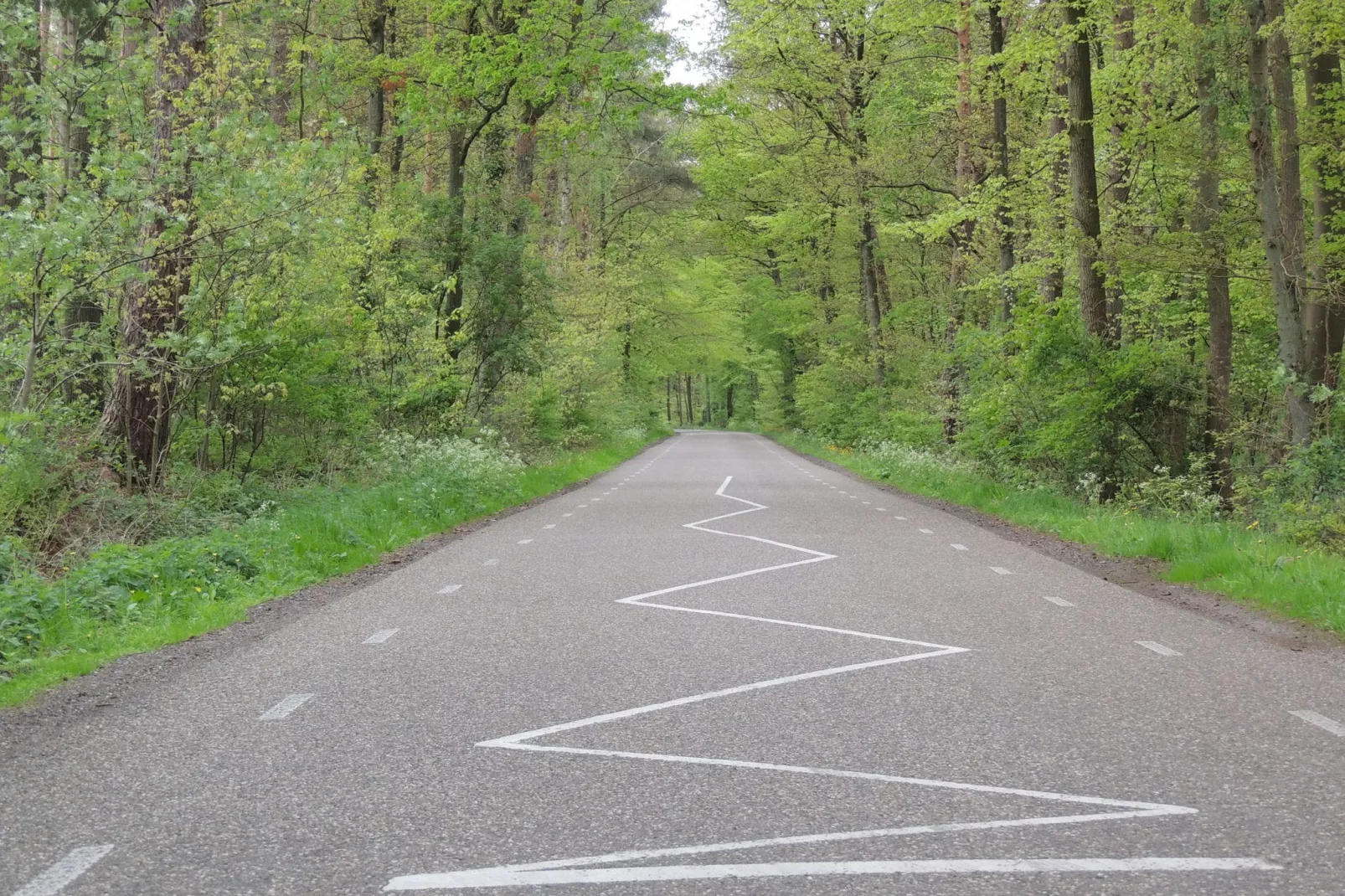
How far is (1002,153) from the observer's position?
21859 mm

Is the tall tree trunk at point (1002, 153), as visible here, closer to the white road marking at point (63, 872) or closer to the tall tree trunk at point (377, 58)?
the tall tree trunk at point (377, 58)

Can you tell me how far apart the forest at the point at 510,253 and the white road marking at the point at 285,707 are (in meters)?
2.05

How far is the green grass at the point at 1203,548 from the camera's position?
8516 mm

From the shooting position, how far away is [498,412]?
23.9 meters

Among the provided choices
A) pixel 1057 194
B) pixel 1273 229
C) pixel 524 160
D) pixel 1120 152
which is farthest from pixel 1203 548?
pixel 524 160

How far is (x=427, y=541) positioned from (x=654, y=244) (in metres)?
35.2

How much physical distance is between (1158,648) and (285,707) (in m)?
5.43

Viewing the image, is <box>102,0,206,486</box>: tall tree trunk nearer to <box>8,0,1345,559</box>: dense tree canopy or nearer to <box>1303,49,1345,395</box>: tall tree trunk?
<box>8,0,1345,559</box>: dense tree canopy

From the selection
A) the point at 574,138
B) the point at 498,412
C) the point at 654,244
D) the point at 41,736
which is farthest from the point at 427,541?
the point at 654,244

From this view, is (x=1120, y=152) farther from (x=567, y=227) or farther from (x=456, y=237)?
(x=567, y=227)

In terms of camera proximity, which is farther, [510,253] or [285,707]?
[510,253]

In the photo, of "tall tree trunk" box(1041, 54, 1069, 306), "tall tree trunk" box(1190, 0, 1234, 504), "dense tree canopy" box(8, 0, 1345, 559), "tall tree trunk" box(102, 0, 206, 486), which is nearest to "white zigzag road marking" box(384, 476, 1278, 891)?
"dense tree canopy" box(8, 0, 1345, 559)

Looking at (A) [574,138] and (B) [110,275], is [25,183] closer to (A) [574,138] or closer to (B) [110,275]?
(B) [110,275]

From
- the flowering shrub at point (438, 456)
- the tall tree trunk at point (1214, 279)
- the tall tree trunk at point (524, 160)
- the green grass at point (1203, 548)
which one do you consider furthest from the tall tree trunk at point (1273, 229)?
the tall tree trunk at point (524, 160)
